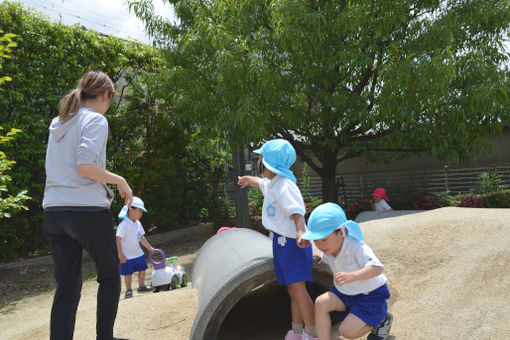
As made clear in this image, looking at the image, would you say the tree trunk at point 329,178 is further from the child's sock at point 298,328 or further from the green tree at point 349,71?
the child's sock at point 298,328

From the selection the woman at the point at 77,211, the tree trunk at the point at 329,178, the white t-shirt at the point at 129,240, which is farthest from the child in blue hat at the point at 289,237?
the tree trunk at the point at 329,178

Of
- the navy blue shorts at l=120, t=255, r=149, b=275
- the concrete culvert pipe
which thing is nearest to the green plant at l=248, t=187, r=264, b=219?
the navy blue shorts at l=120, t=255, r=149, b=275

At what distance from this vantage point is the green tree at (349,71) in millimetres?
5773

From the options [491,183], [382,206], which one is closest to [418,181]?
[491,183]

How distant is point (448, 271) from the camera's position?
3.57 metres

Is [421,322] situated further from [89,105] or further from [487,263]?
[89,105]

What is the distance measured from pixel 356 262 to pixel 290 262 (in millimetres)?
447

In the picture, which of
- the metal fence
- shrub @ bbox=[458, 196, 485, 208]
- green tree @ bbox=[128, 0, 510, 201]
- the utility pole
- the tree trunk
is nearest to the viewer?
green tree @ bbox=[128, 0, 510, 201]

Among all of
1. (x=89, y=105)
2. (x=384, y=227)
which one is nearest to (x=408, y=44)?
(x=384, y=227)

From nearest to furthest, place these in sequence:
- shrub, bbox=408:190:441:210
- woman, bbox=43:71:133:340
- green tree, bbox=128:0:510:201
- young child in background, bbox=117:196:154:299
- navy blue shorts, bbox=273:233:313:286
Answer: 1. woman, bbox=43:71:133:340
2. navy blue shorts, bbox=273:233:313:286
3. young child in background, bbox=117:196:154:299
4. green tree, bbox=128:0:510:201
5. shrub, bbox=408:190:441:210

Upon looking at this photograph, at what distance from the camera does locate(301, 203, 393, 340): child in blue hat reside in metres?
2.55

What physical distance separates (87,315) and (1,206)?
1763 mm

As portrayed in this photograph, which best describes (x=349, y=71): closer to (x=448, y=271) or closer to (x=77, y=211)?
(x=448, y=271)

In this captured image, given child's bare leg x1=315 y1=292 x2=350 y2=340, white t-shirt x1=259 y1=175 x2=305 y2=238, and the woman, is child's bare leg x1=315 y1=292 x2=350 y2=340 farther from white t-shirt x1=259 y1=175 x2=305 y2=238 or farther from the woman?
the woman
